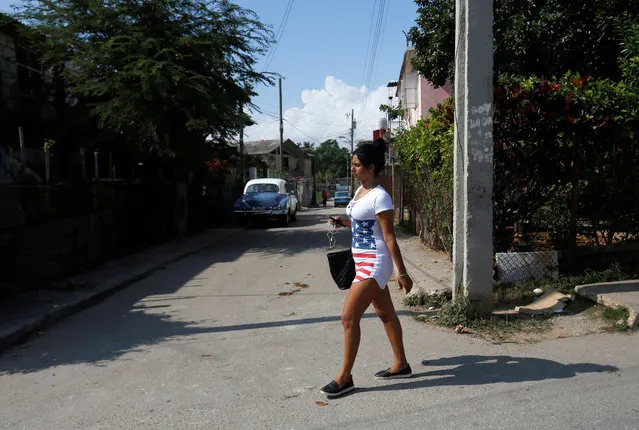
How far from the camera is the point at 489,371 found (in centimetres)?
467

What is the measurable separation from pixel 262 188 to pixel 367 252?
63.2ft

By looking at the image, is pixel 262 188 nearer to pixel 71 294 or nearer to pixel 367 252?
pixel 71 294

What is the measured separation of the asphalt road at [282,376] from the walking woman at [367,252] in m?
0.36

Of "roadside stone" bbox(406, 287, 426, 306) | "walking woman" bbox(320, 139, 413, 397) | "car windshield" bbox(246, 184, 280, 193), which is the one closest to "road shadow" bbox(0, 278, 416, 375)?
"roadside stone" bbox(406, 287, 426, 306)

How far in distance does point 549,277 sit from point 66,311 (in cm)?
645

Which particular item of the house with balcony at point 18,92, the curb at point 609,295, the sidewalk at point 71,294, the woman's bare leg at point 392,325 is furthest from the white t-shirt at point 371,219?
the house with balcony at point 18,92

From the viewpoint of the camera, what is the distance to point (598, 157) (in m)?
7.44

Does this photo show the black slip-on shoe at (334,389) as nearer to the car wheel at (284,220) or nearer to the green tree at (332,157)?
the car wheel at (284,220)

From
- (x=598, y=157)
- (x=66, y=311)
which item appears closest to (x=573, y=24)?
(x=598, y=157)

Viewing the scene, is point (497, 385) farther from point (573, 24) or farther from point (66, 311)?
point (573, 24)

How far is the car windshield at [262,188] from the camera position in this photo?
75.7ft

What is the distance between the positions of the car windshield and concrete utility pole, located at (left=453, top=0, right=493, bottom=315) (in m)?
17.2

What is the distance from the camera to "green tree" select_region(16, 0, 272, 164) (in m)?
12.5

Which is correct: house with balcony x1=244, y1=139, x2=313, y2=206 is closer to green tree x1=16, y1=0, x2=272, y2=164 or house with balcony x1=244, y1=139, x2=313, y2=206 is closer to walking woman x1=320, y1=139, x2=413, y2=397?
green tree x1=16, y1=0, x2=272, y2=164
